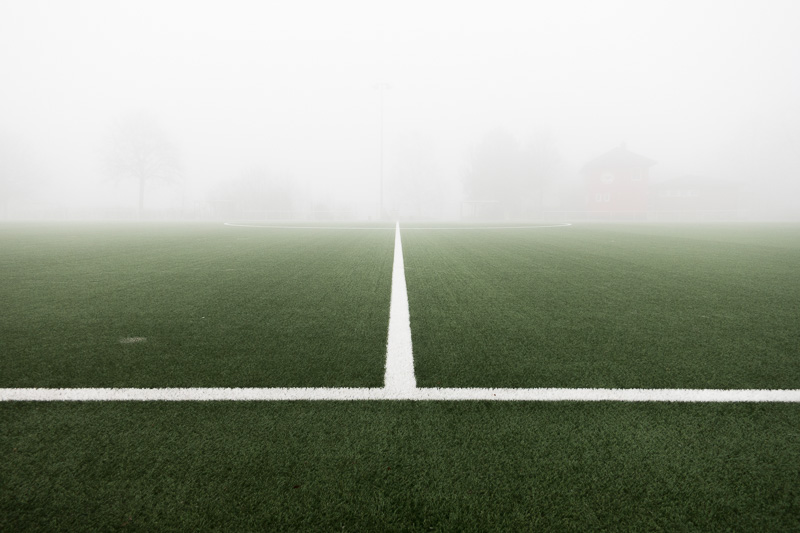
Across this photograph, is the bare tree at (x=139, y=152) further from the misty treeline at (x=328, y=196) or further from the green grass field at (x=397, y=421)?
the green grass field at (x=397, y=421)

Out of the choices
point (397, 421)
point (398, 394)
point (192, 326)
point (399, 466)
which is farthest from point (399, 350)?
point (192, 326)

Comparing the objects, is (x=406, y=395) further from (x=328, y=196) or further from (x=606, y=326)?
(x=328, y=196)

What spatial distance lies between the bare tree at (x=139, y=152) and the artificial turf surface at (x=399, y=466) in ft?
165

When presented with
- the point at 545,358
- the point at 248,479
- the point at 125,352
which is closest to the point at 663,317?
the point at 545,358

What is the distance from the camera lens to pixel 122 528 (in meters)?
1.23

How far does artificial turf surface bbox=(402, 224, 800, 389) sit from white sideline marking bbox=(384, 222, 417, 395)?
0.21 ft

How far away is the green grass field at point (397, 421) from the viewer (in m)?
1.30

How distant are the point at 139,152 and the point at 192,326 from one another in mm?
50925

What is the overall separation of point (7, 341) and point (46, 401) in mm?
1271

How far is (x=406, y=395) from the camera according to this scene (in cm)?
205

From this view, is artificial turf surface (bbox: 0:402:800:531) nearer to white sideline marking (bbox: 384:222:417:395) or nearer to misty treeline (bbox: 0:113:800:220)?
white sideline marking (bbox: 384:222:417:395)

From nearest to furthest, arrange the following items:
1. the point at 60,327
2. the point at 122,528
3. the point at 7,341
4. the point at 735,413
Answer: the point at 122,528
the point at 735,413
the point at 7,341
the point at 60,327

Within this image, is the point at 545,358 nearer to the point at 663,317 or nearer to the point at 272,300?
the point at 663,317

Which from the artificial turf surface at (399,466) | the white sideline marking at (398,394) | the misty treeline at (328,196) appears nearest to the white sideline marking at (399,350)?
the white sideline marking at (398,394)
